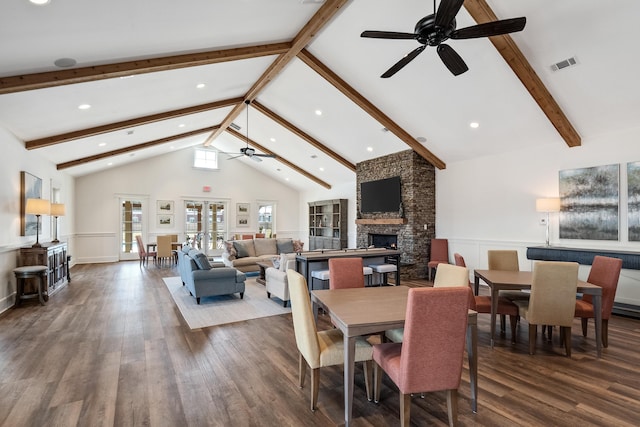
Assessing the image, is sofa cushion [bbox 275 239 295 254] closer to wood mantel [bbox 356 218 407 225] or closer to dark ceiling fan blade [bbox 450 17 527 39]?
wood mantel [bbox 356 218 407 225]

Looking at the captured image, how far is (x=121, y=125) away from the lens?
6.42 metres

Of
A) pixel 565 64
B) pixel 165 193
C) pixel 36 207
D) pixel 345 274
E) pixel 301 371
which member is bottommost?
pixel 301 371

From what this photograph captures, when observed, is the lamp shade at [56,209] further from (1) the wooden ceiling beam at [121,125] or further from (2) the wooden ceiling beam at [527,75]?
(2) the wooden ceiling beam at [527,75]

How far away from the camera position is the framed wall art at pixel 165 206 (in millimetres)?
11281

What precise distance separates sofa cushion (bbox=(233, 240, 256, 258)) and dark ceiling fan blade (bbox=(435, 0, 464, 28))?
22.2ft

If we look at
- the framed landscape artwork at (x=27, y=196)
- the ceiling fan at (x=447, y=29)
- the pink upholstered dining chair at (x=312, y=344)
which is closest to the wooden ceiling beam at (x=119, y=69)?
the ceiling fan at (x=447, y=29)

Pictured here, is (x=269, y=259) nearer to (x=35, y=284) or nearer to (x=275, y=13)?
(x=35, y=284)

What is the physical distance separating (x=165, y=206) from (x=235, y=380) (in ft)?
32.1

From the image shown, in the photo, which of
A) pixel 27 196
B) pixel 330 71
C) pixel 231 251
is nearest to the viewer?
pixel 27 196

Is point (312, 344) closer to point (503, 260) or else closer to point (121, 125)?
point (503, 260)

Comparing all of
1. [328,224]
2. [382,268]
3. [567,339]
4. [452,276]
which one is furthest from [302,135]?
[567,339]

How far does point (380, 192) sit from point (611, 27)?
5.50m

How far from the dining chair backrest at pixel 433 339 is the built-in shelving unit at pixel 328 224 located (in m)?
8.51

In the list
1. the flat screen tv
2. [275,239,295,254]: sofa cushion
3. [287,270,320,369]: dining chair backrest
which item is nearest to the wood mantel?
the flat screen tv
